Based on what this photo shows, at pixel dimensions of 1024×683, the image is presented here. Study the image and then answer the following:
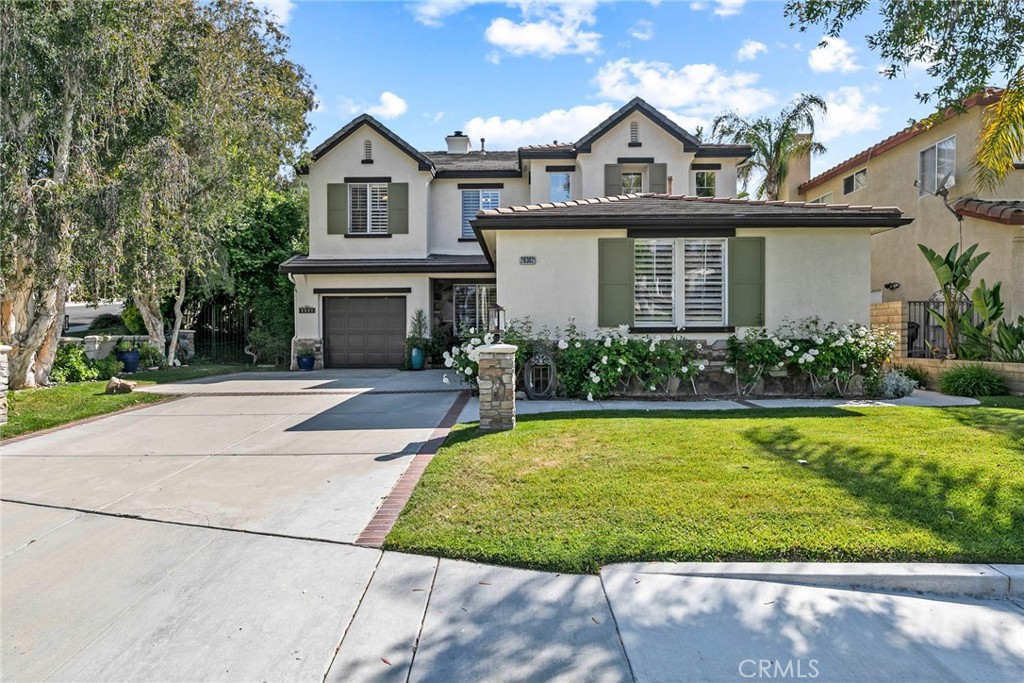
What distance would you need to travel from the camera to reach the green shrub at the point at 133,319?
1786cm

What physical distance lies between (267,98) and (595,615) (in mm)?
17415

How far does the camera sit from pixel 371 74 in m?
11.9

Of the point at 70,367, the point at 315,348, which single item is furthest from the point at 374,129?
the point at 70,367

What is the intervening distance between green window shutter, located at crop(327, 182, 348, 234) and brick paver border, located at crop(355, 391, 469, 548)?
11.5m

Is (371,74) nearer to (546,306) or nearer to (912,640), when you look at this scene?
(546,306)

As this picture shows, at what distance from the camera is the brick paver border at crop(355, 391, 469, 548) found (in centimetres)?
421

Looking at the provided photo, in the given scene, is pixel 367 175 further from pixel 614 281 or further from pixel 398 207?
pixel 614 281

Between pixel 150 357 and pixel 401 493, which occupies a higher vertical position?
pixel 150 357

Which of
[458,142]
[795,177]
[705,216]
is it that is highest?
[458,142]

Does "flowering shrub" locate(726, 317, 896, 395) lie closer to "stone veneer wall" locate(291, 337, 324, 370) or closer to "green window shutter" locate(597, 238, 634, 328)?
"green window shutter" locate(597, 238, 634, 328)

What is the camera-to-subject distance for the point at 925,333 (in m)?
13.0

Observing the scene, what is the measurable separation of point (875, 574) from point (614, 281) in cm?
726

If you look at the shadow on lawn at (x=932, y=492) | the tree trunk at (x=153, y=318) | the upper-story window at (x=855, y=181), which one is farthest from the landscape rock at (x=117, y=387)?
the upper-story window at (x=855, y=181)

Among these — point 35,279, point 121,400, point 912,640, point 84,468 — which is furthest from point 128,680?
point 35,279
